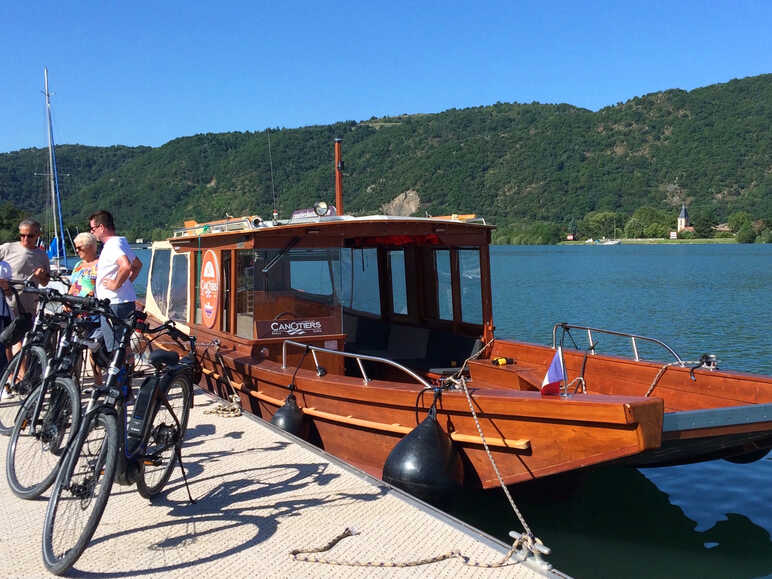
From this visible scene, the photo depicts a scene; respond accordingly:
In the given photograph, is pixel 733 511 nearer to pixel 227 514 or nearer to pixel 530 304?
pixel 227 514

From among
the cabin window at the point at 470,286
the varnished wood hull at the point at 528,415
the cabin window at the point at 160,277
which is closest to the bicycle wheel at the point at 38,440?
the varnished wood hull at the point at 528,415

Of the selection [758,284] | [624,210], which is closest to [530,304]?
[758,284]

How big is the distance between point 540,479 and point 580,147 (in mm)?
143456

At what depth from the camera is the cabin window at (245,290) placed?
299 inches

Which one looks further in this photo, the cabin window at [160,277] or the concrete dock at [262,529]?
the cabin window at [160,277]

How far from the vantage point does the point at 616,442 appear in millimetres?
4914

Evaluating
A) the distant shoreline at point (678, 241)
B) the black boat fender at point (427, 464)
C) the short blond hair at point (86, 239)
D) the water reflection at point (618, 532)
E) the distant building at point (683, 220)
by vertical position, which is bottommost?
the water reflection at point (618, 532)

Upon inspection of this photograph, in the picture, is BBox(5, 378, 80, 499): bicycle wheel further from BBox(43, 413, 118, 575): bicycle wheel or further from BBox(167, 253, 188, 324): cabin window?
BBox(167, 253, 188, 324): cabin window

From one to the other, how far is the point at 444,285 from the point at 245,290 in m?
2.61

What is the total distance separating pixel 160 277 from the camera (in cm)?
1103

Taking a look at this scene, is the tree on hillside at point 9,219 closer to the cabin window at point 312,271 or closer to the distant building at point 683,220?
the cabin window at point 312,271

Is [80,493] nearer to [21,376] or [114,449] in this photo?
[114,449]

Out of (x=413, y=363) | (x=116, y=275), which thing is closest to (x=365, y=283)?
(x=413, y=363)

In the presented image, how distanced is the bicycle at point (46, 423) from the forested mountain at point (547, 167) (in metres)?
76.8
